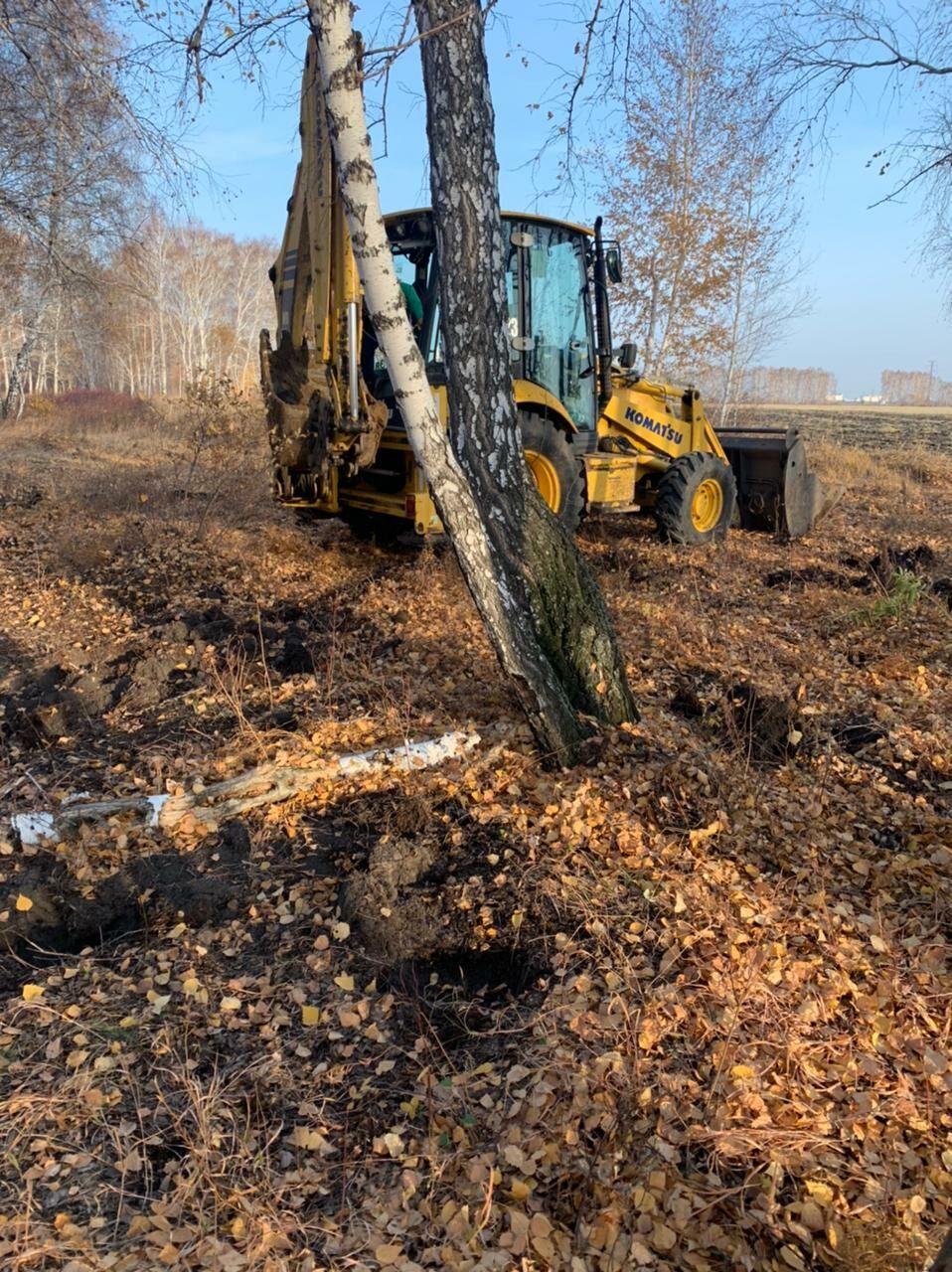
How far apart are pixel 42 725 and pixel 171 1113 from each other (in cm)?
287

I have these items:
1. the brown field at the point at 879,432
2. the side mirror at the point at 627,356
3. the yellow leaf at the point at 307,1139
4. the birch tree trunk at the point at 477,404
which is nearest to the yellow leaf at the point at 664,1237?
the yellow leaf at the point at 307,1139

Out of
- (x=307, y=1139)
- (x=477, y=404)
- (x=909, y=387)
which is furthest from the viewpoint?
(x=909, y=387)

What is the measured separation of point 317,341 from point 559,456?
2.43 metres

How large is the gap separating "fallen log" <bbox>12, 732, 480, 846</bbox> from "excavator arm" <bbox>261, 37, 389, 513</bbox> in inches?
130

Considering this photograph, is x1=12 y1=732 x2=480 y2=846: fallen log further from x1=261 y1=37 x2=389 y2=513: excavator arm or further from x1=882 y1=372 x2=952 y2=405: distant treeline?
x1=882 y1=372 x2=952 y2=405: distant treeline

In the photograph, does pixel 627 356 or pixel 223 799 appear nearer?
pixel 223 799

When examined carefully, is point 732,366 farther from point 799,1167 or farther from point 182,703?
point 799,1167

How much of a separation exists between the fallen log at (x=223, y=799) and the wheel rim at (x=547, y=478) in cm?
406

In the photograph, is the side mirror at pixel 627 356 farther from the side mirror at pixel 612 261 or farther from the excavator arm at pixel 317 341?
the excavator arm at pixel 317 341

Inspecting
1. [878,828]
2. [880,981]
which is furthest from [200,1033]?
[878,828]

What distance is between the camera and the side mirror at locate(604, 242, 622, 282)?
7867 mm

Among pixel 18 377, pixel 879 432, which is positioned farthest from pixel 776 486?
pixel 18 377

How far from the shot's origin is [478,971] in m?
3.08

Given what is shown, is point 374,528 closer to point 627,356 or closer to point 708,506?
point 627,356
